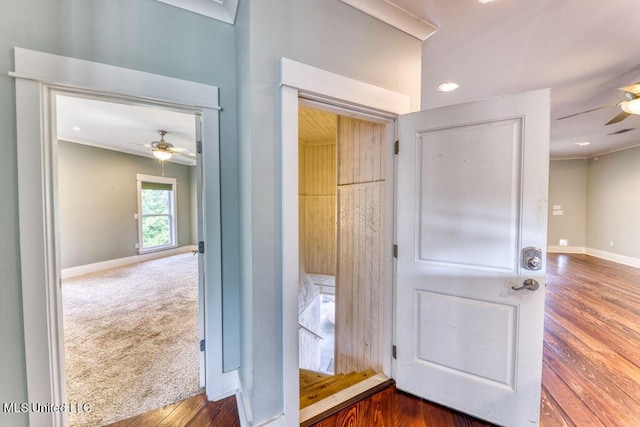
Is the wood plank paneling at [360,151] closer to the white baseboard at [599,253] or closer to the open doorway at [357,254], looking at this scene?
the open doorway at [357,254]

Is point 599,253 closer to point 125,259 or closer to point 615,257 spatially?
point 615,257

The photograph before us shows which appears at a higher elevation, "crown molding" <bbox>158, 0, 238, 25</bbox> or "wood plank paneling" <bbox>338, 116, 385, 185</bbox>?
"crown molding" <bbox>158, 0, 238, 25</bbox>

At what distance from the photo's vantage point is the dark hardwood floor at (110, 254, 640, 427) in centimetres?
156

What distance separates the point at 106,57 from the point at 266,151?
1046 mm

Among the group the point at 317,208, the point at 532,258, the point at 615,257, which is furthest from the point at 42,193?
the point at 615,257

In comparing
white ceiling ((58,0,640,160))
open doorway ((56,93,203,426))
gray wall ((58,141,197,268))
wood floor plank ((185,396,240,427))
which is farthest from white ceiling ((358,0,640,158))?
gray wall ((58,141,197,268))

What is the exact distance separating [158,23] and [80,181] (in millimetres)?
4983

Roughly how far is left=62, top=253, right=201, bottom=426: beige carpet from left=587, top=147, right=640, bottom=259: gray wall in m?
8.75

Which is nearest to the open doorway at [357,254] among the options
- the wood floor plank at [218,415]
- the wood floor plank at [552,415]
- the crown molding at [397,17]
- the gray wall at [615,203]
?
the wood floor plank at [218,415]

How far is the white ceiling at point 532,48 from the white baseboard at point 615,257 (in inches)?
181

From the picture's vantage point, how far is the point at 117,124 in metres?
3.83

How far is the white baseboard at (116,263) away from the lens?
4.67m

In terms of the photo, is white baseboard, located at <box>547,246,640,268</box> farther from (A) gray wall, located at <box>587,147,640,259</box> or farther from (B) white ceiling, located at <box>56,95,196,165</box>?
(B) white ceiling, located at <box>56,95,196,165</box>

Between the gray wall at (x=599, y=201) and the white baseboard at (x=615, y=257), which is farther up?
the gray wall at (x=599, y=201)
